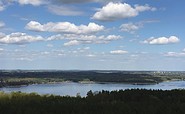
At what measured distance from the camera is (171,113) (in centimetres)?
2153

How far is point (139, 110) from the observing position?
73.9 feet

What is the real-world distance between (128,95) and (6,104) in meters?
17.4

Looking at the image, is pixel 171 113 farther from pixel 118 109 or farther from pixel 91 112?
pixel 91 112

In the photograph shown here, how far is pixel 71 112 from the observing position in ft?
69.6

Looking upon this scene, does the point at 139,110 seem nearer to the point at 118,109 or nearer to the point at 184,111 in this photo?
the point at 118,109

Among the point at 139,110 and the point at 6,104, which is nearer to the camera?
the point at 139,110

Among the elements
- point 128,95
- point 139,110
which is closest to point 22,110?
point 139,110

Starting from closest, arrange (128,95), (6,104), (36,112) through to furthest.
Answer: (36,112) → (6,104) → (128,95)

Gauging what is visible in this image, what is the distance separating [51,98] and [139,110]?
945 centimetres

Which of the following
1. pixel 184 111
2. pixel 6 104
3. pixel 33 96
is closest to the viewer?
pixel 184 111

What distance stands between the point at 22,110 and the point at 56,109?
2.16 meters

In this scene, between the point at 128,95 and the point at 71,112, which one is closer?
the point at 71,112

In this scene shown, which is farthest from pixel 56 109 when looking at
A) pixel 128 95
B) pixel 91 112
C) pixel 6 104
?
pixel 128 95

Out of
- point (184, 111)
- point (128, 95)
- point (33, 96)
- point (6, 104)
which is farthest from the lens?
point (128, 95)
